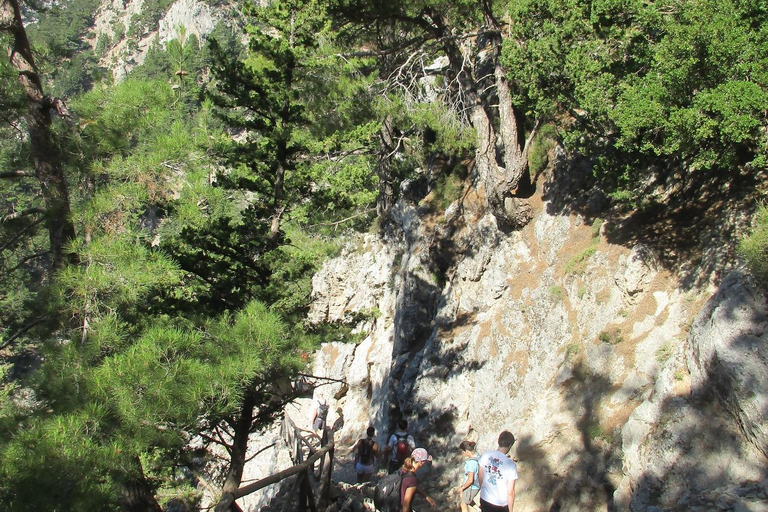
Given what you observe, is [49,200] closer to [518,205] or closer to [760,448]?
[760,448]

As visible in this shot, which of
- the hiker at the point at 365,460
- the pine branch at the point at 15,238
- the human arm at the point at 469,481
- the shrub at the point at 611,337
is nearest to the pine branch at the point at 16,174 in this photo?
the pine branch at the point at 15,238

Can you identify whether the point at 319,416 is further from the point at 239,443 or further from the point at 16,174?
the point at 16,174

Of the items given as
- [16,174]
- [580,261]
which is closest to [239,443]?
[16,174]

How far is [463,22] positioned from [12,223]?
10.7m

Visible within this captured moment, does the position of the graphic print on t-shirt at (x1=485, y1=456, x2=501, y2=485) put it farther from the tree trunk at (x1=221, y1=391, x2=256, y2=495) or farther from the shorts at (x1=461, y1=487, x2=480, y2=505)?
the tree trunk at (x1=221, y1=391, x2=256, y2=495)

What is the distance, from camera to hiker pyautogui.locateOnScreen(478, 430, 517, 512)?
17.0 ft

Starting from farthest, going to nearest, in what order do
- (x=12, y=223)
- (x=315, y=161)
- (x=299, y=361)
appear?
(x=315, y=161) → (x=299, y=361) → (x=12, y=223)

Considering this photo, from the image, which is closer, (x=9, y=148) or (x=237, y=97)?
(x=9, y=148)

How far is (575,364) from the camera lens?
9000mm

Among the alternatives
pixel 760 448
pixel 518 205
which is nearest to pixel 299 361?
pixel 760 448

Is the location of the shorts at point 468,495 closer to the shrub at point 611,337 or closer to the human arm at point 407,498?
the human arm at point 407,498

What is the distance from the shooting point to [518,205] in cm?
1218

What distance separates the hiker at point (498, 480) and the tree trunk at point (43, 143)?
5199 millimetres

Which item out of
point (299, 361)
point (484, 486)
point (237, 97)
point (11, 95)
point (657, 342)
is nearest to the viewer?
point (484, 486)
